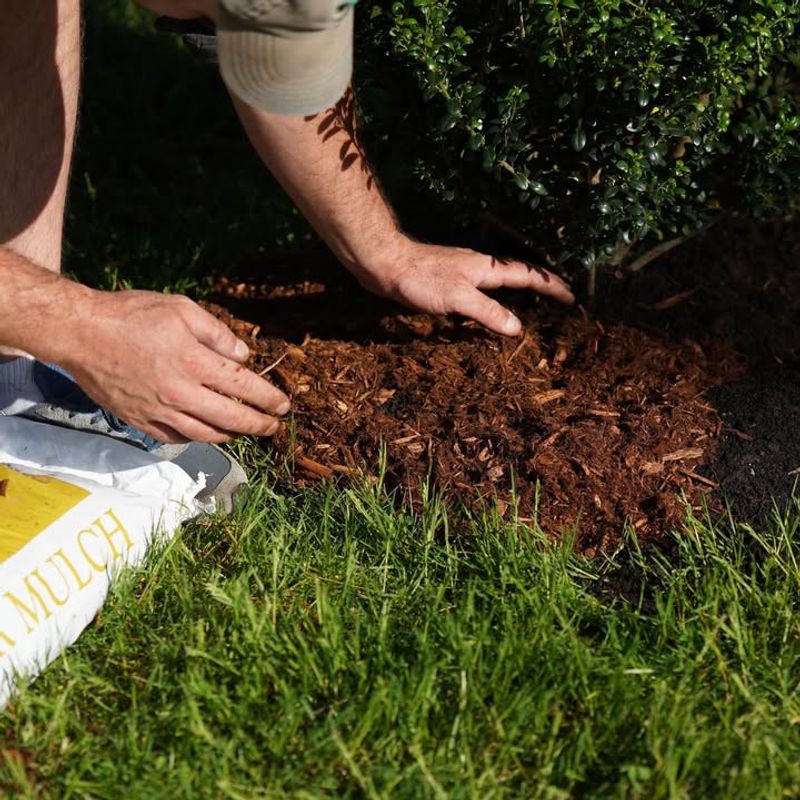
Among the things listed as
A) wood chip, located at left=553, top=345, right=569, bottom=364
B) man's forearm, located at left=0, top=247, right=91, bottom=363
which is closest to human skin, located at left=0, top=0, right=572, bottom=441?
man's forearm, located at left=0, top=247, right=91, bottom=363

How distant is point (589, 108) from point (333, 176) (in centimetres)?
66

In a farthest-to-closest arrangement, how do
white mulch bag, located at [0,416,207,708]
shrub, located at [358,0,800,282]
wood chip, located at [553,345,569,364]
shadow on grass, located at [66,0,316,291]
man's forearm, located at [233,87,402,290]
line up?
shadow on grass, located at [66,0,316,291] < wood chip, located at [553,345,569,364] < man's forearm, located at [233,87,402,290] < shrub, located at [358,0,800,282] < white mulch bag, located at [0,416,207,708]

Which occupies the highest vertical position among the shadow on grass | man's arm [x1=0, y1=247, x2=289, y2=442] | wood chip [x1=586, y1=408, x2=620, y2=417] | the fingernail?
man's arm [x1=0, y1=247, x2=289, y2=442]

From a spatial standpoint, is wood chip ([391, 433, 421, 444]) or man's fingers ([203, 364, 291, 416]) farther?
wood chip ([391, 433, 421, 444])

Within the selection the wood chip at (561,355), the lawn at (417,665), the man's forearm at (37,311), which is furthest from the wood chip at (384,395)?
the man's forearm at (37,311)

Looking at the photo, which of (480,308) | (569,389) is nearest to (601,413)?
(569,389)

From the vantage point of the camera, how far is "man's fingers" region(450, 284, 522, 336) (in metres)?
3.23

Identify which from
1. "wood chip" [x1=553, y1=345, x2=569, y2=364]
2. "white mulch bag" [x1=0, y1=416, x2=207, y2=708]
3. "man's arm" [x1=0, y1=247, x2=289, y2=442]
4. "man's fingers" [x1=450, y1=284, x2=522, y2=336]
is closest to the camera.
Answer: "white mulch bag" [x1=0, y1=416, x2=207, y2=708]

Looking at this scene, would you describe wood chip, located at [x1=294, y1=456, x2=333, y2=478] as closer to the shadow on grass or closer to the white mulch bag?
the white mulch bag

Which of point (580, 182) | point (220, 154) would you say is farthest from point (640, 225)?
point (220, 154)

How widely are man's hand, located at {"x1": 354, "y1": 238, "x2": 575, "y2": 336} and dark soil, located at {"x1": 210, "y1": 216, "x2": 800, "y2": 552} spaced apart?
141 mm

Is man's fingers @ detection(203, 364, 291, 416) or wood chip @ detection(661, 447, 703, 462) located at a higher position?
man's fingers @ detection(203, 364, 291, 416)

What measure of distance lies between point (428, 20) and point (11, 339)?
117 centimetres

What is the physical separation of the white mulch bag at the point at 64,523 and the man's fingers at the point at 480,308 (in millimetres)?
821
